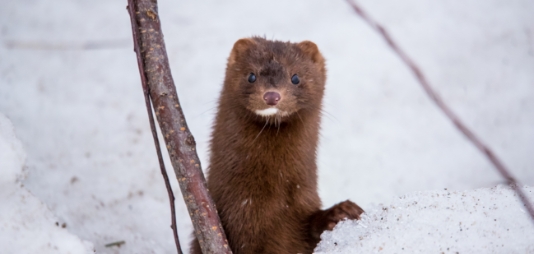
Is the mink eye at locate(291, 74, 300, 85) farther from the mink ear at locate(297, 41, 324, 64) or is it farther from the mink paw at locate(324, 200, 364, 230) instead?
the mink paw at locate(324, 200, 364, 230)

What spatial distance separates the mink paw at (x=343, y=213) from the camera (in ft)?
8.34

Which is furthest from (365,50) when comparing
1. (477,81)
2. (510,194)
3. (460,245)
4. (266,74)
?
(460,245)

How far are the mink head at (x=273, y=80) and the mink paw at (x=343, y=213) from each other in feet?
1.66

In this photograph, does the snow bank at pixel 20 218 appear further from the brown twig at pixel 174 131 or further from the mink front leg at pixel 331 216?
the mink front leg at pixel 331 216

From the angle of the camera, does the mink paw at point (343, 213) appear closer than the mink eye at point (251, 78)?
Yes

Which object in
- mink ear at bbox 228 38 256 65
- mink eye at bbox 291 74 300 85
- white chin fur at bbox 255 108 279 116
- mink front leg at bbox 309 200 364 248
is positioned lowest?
mink front leg at bbox 309 200 364 248

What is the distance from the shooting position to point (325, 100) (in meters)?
4.88

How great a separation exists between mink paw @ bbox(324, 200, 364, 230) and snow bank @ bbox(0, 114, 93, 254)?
108 cm

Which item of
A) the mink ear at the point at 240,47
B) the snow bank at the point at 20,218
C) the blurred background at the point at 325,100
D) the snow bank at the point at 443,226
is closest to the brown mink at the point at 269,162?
the mink ear at the point at 240,47

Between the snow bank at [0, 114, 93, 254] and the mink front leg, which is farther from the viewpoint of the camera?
the mink front leg

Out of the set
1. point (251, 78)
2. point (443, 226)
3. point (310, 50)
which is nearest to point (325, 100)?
point (310, 50)

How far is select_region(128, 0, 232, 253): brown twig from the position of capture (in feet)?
7.81

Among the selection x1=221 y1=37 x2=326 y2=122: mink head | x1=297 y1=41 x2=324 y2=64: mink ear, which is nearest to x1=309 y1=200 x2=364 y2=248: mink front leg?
x1=221 y1=37 x2=326 y2=122: mink head

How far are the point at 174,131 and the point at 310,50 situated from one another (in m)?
1.02
